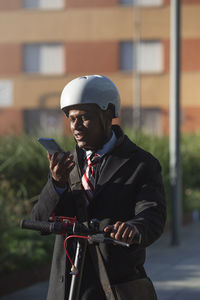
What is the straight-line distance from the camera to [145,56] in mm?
36594

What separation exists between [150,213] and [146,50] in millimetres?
34234

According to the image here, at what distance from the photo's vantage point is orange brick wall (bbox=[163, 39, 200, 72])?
36406 millimetres

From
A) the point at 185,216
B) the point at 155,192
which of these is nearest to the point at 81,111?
the point at 155,192

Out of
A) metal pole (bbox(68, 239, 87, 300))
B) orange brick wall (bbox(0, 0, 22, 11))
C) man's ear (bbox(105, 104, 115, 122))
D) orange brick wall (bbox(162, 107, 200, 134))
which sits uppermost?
orange brick wall (bbox(0, 0, 22, 11))

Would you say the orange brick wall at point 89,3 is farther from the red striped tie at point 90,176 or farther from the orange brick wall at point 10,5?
the red striped tie at point 90,176

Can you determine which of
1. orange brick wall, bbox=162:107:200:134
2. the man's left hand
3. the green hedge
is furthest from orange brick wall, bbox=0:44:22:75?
the man's left hand

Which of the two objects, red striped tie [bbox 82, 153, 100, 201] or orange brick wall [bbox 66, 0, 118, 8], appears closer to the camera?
red striped tie [bbox 82, 153, 100, 201]

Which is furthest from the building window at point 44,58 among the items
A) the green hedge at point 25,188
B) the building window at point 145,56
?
the green hedge at point 25,188

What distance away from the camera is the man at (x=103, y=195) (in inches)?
118

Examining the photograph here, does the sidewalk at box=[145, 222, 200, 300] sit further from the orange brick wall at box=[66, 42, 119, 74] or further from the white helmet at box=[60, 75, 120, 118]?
the orange brick wall at box=[66, 42, 119, 74]

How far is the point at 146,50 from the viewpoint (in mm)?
36750

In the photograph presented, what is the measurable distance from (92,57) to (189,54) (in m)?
4.88

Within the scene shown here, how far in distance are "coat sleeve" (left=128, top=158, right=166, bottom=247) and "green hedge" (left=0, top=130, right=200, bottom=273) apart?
410 centimetres

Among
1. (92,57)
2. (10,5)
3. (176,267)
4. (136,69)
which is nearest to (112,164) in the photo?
(176,267)
